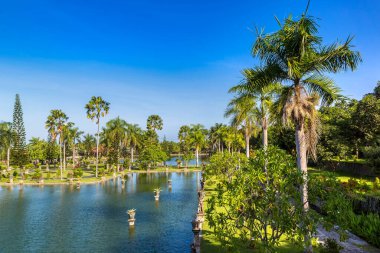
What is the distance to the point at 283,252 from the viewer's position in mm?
15617

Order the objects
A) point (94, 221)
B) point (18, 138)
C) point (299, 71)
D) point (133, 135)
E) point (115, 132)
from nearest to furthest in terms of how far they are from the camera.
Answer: point (299, 71) < point (94, 221) < point (18, 138) < point (115, 132) < point (133, 135)

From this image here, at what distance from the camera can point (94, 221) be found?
26.2 metres

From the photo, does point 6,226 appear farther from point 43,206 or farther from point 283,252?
point 283,252

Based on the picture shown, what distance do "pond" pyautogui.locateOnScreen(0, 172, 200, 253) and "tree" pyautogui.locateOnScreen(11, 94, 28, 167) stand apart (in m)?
26.6

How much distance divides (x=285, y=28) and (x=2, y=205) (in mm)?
36358

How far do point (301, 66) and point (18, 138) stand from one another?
233 feet

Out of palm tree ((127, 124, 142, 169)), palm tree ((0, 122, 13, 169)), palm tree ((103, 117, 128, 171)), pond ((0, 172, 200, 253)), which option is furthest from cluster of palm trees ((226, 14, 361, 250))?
palm tree ((0, 122, 13, 169))

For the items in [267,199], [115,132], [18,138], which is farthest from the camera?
[115,132]

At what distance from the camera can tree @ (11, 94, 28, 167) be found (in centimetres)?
6681

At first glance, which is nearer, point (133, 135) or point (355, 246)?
point (355, 246)

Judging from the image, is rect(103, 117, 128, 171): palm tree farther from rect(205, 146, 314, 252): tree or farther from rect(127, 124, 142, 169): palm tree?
rect(205, 146, 314, 252): tree

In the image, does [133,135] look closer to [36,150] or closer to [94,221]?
[36,150]

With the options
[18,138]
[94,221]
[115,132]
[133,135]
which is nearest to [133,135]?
[133,135]

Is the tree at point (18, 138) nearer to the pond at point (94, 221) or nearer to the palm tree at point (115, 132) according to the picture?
the palm tree at point (115, 132)
